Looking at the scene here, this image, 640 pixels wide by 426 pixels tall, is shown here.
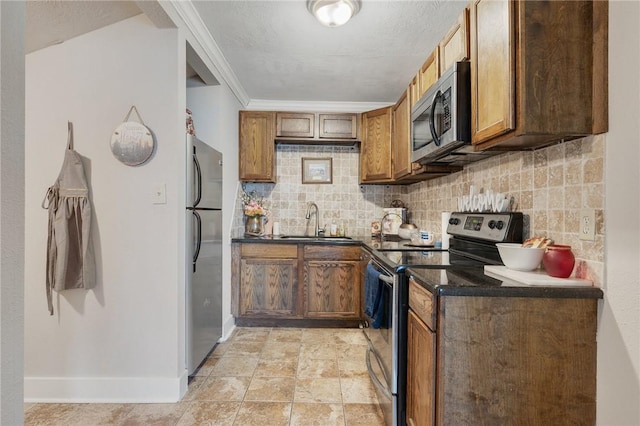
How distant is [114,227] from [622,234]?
2.47 metres

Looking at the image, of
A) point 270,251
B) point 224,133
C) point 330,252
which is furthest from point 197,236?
point 330,252

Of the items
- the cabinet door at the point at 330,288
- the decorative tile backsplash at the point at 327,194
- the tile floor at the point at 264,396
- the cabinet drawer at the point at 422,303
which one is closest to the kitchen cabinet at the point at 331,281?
the cabinet door at the point at 330,288

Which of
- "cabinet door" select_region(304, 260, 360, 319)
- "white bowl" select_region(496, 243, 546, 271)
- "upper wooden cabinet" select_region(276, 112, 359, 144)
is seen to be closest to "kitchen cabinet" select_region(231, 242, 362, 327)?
"cabinet door" select_region(304, 260, 360, 319)

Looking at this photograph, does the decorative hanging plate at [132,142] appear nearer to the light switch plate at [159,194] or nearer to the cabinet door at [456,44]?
the light switch plate at [159,194]

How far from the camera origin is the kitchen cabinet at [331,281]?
3.10m

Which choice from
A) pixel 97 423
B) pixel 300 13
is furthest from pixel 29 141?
pixel 300 13

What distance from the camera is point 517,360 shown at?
107cm

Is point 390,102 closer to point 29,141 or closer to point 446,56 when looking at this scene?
point 446,56

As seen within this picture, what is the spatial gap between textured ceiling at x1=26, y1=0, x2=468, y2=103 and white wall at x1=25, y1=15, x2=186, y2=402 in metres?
0.18

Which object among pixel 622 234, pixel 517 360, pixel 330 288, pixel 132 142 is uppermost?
pixel 132 142

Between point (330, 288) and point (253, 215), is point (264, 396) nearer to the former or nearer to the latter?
point (330, 288)

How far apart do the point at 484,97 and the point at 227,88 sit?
2.35 m

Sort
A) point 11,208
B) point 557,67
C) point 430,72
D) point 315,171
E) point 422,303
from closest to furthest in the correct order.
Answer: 1. point 11,208
2. point 557,67
3. point 422,303
4. point 430,72
5. point 315,171

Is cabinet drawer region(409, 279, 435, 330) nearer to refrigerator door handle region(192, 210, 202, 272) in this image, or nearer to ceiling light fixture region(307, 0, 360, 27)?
refrigerator door handle region(192, 210, 202, 272)
